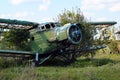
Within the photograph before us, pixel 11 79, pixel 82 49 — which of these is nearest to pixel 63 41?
pixel 82 49

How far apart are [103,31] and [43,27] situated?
7.36m

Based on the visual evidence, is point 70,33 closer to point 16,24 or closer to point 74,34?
point 74,34

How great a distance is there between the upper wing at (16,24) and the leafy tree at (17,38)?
0.46 m

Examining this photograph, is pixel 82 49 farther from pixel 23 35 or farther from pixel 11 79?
pixel 11 79

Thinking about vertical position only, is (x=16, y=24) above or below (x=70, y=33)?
above

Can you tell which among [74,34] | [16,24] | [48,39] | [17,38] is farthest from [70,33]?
[17,38]

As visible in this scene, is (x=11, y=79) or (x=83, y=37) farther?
(x=83, y=37)

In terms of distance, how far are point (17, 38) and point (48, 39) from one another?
3233mm

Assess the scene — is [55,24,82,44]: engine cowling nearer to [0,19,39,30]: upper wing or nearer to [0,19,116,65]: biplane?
[0,19,116,65]: biplane

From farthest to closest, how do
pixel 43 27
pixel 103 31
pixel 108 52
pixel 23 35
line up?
pixel 108 52, pixel 103 31, pixel 23 35, pixel 43 27

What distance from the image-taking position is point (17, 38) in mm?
24312

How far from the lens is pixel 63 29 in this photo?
20922 mm

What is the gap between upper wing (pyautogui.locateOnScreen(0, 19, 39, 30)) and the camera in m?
22.5

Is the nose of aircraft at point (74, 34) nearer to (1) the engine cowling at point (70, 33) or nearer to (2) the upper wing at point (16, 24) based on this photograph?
(1) the engine cowling at point (70, 33)
